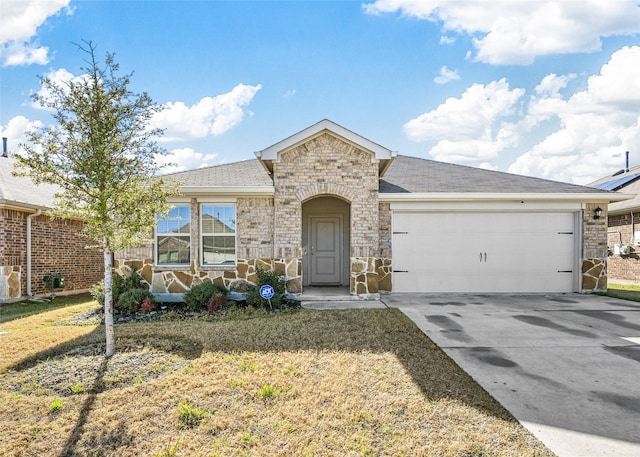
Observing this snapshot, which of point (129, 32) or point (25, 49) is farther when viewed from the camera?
point (25, 49)

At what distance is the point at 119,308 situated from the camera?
8695 millimetres

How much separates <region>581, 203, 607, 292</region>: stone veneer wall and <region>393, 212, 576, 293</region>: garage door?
433 mm

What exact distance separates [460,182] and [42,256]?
12.9 metres

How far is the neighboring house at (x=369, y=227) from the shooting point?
9.72 m

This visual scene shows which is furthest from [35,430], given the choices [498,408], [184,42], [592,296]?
[592,296]

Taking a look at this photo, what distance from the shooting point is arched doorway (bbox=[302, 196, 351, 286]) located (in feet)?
40.6

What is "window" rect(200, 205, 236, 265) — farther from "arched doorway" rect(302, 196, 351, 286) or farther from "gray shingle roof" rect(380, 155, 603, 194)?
"gray shingle roof" rect(380, 155, 603, 194)

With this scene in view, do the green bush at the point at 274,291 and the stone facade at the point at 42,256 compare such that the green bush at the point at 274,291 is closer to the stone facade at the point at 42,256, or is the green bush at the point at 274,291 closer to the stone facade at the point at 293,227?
the stone facade at the point at 293,227

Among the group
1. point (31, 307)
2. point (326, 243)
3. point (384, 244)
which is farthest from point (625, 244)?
point (31, 307)

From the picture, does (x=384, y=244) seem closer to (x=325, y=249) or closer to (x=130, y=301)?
(x=325, y=249)

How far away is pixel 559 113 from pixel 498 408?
13875 millimetres

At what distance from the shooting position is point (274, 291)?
8984 mm

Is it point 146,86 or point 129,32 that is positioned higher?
point 129,32

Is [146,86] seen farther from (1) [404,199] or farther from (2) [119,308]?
(1) [404,199]
